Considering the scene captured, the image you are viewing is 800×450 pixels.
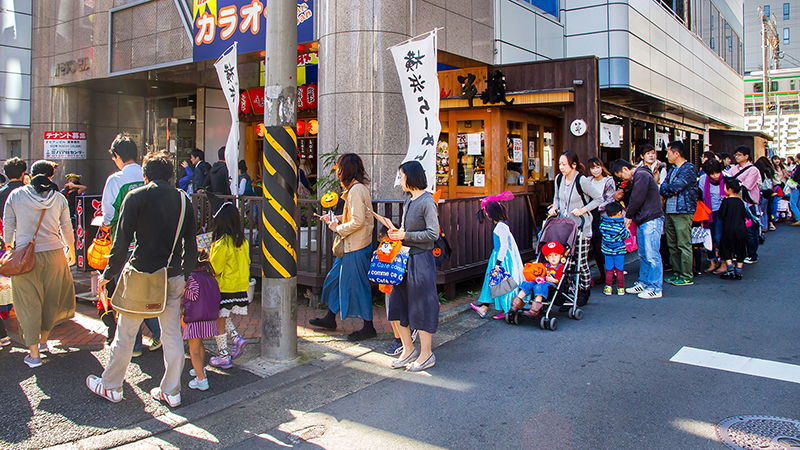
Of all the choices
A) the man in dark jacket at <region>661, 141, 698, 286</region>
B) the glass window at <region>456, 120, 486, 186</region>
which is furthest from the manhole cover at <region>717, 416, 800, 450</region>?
the glass window at <region>456, 120, 486, 186</region>

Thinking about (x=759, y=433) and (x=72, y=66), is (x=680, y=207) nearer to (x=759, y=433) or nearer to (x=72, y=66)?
(x=759, y=433)

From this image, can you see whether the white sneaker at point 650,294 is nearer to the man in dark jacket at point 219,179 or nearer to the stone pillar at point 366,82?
the stone pillar at point 366,82

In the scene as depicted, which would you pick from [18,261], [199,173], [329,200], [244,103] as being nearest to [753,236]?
[329,200]

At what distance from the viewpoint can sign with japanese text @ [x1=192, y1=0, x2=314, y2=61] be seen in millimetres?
A: 9195

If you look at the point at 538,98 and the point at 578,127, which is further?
the point at 538,98

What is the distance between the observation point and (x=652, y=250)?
766cm

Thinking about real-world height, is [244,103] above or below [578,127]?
above

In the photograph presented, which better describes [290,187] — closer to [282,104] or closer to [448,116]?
[282,104]

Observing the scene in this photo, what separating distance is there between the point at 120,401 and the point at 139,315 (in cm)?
76

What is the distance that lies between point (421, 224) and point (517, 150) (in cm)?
813

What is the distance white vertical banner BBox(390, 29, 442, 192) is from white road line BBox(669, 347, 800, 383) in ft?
11.7

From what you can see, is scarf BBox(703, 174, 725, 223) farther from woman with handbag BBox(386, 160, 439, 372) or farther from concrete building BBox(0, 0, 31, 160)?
concrete building BBox(0, 0, 31, 160)

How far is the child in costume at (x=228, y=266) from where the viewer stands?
5.09 metres

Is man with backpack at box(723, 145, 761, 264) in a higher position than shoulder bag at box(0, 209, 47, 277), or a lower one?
higher
